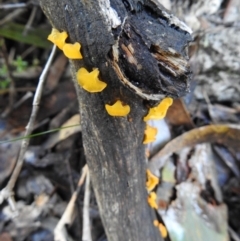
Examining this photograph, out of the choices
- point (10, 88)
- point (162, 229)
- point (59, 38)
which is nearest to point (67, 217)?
point (162, 229)

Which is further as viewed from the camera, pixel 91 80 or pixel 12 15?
pixel 12 15

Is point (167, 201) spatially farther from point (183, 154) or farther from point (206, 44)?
point (206, 44)

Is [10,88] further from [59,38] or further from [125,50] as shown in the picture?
[125,50]

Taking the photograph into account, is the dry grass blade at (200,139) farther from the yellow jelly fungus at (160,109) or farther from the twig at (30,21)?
the twig at (30,21)

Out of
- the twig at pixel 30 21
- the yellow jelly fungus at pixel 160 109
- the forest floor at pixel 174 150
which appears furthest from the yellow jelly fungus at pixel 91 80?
the twig at pixel 30 21

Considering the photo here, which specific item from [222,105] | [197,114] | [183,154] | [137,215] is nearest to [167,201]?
[183,154]

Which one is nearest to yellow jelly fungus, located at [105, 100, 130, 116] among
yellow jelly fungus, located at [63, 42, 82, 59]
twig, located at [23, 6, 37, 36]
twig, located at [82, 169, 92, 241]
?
yellow jelly fungus, located at [63, 42, 82, 59]
